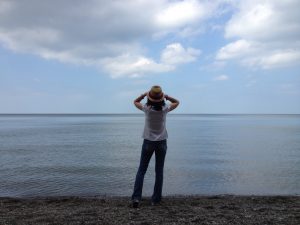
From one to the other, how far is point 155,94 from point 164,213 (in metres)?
2.83

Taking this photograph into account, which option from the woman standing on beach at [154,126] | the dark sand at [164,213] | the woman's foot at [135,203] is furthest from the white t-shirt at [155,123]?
the dark sand at [164,213]

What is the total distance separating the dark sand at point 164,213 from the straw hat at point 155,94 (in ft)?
8.84

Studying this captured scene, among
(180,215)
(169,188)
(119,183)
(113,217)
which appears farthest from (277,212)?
(119,183)

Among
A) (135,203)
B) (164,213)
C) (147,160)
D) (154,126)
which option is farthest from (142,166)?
(164,213)

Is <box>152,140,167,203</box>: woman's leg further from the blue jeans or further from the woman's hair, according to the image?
the woman's hair

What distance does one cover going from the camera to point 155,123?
30.2 ft

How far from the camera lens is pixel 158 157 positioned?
945cm

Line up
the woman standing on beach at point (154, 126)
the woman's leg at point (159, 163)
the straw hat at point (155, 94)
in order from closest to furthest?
1. the straw hat at point (155, 94)
2. the woman standing on beach at point (154, 126)
3. the woman's leg at point (159, 163)

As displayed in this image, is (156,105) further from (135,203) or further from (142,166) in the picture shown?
(135,203)

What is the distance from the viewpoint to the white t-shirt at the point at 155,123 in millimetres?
9109

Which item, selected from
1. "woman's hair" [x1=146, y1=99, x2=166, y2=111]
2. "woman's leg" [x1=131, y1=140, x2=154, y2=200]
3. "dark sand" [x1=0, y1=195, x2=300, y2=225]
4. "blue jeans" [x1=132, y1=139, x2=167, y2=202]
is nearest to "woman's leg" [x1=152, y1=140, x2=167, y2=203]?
"blue jeans" [x1=132, y1=139, x2=167, y2=202]

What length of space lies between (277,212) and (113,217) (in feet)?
13.0

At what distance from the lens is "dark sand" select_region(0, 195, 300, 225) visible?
7.82m

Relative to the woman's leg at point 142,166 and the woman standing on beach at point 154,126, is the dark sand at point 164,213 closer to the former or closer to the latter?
the woman's leg at point 142,166
